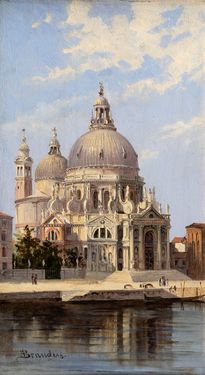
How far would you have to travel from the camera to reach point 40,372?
19.1ft

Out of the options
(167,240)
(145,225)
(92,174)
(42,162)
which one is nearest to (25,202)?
(42,162)

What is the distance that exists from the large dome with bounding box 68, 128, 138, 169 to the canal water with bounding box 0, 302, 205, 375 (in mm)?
1263

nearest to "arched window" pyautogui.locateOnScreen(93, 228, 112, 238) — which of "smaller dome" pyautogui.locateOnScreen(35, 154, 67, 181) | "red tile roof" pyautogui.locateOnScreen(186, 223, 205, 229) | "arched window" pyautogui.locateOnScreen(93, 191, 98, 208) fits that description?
"arched window" pyautogui.locateOnScreen(93, 191, 98, 208)

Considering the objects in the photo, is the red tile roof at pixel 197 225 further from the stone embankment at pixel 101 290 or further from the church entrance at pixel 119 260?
the church entrance at pixel 119 260

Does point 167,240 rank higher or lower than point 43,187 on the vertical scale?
lower

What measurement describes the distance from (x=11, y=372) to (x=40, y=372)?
19 centimetres

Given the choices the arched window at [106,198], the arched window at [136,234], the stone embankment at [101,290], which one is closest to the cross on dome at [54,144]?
the stone embankment at [101,290]

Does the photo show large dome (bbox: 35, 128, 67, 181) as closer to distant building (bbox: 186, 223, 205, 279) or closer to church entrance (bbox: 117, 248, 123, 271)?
church entrance (bbox: 117, 248, 123, 271)

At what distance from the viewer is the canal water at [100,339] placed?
5.90 meters

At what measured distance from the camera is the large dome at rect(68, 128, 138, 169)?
24.1 ft

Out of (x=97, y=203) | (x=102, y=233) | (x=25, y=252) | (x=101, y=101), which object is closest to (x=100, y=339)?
(x=25, y=252)

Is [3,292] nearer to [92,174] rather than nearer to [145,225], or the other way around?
[145,225]

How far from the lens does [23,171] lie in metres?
6.79

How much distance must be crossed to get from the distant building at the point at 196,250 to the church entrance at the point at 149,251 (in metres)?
0.59
